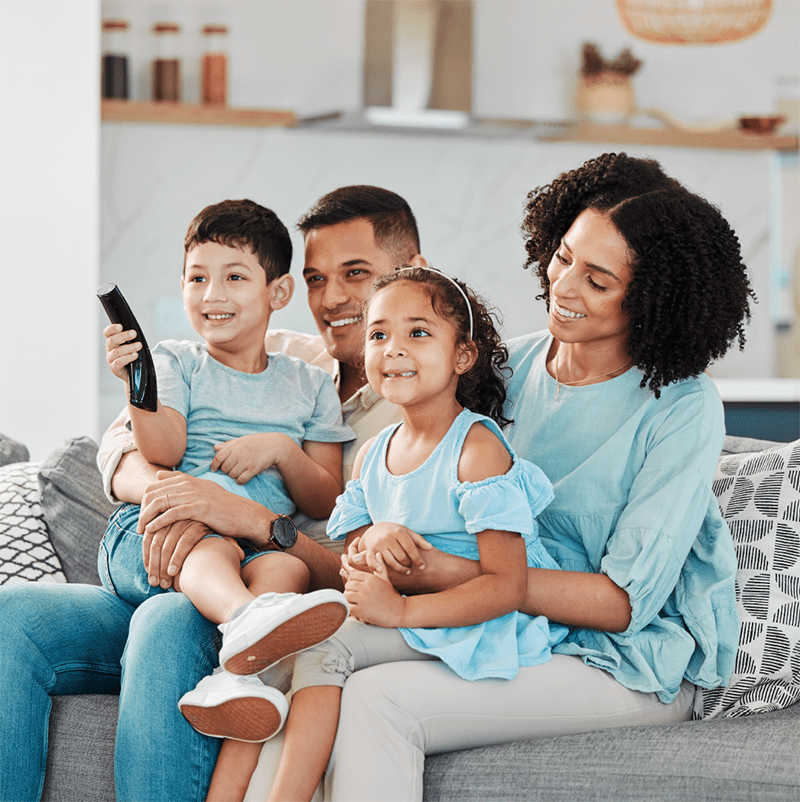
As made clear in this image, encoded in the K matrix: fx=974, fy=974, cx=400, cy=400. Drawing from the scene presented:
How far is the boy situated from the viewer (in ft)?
5.22

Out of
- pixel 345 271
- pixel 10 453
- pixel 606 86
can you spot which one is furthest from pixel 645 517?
pixel 606 86

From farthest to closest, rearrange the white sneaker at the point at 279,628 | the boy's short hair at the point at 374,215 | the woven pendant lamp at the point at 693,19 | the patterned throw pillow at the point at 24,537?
1. the woven pendant lamp at the point at 693,19
2. the boy's short hair at the point at 374,215
3. the patterned throw pillow at the point at 24,537
4. the white sneaker at the point at 279,628

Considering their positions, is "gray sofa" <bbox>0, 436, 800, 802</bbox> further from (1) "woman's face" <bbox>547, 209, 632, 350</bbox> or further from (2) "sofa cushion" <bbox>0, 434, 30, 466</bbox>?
(2) "sofa cushion" <bbox>0, 434, 30, 466</bbox>

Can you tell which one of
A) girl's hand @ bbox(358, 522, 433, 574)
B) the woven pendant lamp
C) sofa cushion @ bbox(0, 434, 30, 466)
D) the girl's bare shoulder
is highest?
the woven pendant lamp

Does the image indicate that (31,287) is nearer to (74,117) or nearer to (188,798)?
(74,117)

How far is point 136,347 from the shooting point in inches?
63.6

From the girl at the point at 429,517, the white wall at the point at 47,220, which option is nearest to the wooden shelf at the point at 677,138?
the white wall at the point at 47,220

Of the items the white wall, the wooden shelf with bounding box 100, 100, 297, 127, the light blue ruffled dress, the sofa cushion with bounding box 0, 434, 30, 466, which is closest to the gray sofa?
the light blue ruffled dress

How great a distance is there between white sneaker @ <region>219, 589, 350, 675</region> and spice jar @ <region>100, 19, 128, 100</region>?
317cm

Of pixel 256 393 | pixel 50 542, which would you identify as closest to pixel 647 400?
pixel 256 393

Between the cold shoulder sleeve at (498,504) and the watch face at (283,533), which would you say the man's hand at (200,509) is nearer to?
the watch face at (283,533)

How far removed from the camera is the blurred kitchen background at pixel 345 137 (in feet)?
11.3

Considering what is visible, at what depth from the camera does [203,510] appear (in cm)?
155

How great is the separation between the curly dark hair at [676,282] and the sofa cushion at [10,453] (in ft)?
4.68
